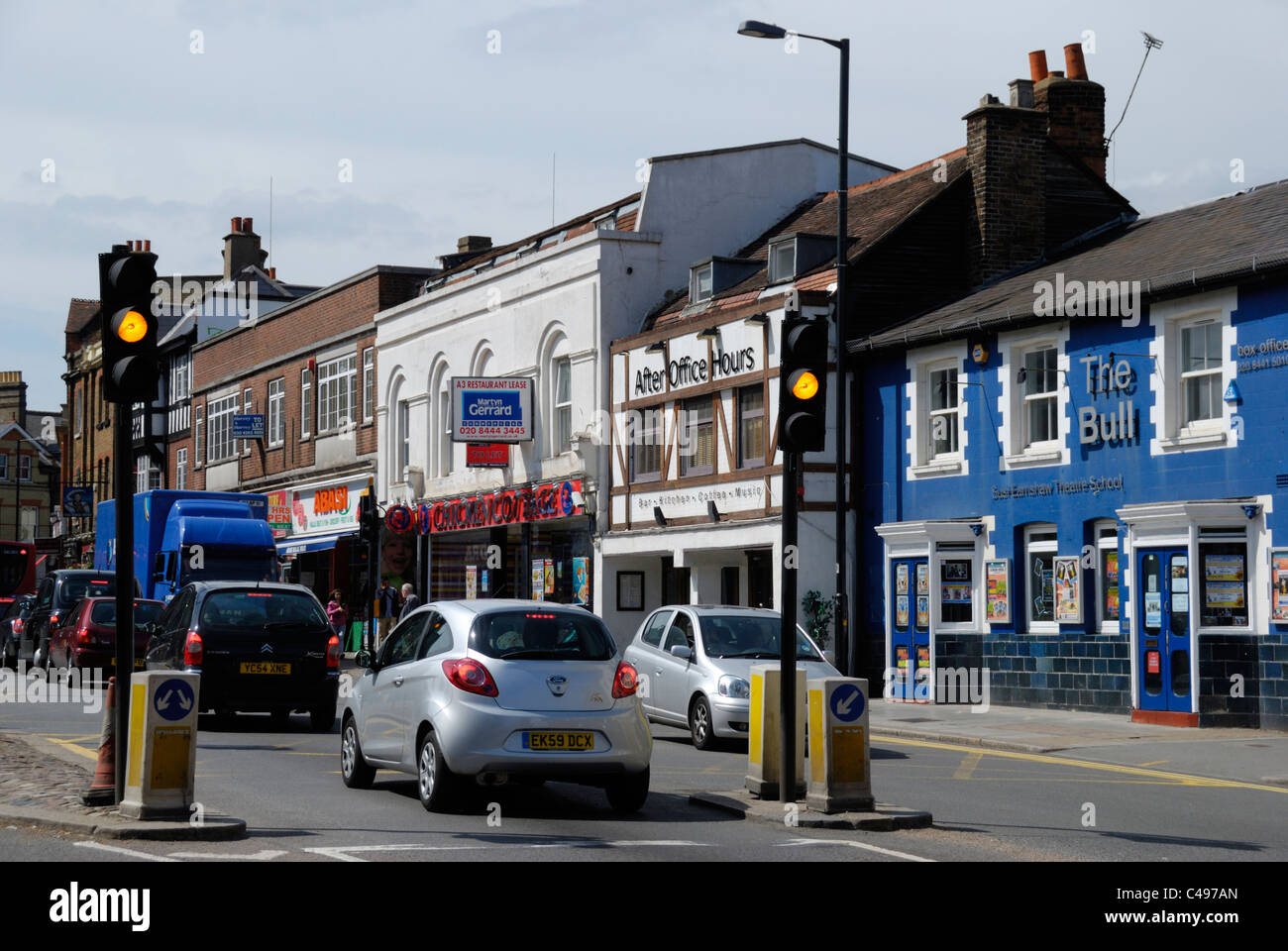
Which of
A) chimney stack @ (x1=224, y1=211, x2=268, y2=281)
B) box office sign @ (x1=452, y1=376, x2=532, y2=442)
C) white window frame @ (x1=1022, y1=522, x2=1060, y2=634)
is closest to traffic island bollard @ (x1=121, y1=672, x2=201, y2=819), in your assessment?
white window frame @ (x1=1022, y1=522, x2=1060, y2=634)

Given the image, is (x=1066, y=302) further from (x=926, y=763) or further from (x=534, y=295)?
(x=534, y=295)

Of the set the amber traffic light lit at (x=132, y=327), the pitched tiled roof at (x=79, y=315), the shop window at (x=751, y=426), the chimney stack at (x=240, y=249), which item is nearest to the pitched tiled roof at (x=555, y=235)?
the shop window at (x=751, y=426)

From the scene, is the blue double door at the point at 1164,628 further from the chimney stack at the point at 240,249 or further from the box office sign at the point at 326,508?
the chimney stack at the point at 240,249

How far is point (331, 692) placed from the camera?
1945cm

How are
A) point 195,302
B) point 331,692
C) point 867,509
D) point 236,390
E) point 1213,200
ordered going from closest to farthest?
point 331,692
point 1213,200
point 867,509
point 236,390
point 195,302

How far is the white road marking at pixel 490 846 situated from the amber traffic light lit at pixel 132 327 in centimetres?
363

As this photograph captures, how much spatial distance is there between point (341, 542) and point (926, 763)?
31.6 meters

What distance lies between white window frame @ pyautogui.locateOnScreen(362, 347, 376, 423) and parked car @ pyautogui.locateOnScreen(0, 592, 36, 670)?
44.8 feet

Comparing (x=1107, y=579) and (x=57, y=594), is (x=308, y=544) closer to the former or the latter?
(x=57, y=594)

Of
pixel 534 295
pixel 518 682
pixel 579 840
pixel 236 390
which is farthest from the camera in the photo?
pixel 236 390

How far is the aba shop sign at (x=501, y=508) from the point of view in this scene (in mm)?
36719

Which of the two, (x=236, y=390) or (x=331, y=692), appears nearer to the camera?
(x=331, y=692)

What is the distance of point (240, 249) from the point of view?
6875 cm
